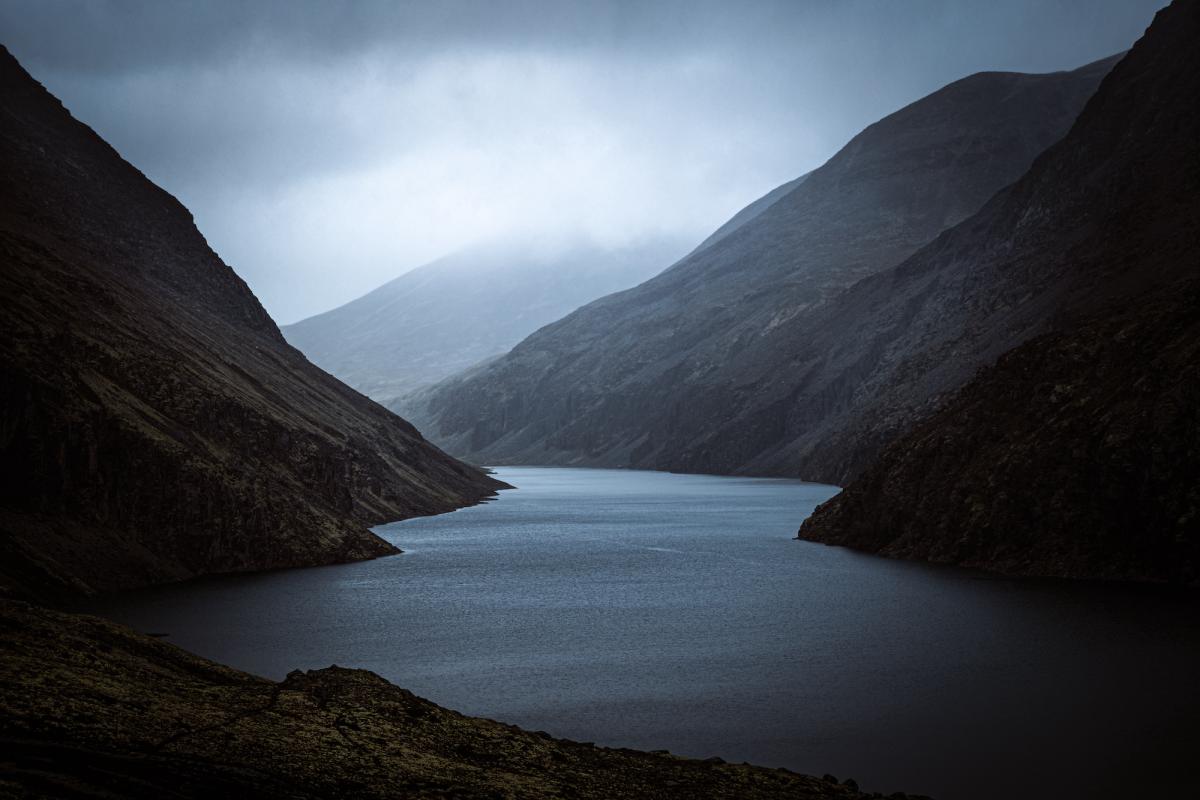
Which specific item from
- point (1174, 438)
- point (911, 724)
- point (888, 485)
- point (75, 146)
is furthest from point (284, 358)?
point (911, 724)

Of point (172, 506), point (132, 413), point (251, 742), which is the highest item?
point (132, 413)

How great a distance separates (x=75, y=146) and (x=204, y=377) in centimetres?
6166

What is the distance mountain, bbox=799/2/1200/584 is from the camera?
62.1 m

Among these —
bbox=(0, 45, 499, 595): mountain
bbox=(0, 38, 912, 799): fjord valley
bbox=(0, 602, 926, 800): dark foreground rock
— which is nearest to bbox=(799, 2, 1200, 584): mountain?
bbox=(0, 38, 912, 799): fjord valley

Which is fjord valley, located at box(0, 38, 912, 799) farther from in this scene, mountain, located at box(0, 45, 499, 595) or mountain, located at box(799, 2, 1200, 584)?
mountain, located at box(799, 2, 1200, 584)

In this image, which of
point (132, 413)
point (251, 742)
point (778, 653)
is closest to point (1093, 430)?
point (778, 653)

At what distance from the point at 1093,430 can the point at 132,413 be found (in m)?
62.7

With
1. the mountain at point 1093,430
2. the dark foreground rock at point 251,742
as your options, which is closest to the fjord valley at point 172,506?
the dark foreground rock at point 251,742

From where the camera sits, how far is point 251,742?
24.3m

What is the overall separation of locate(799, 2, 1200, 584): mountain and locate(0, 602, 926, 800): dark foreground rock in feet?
Result: 147

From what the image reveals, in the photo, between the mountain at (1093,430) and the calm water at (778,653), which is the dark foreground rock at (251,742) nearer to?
the calm water at (778,653)

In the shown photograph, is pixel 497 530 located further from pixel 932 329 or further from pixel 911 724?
pixel 932 329

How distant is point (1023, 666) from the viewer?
137 feet

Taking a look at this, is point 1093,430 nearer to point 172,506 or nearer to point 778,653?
point 778,653
